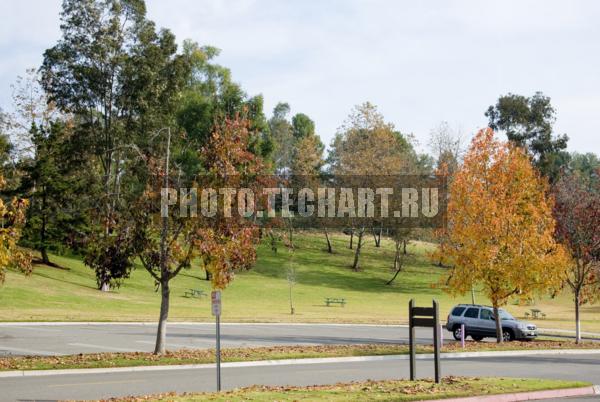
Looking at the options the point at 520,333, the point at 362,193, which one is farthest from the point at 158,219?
the point at 362,193

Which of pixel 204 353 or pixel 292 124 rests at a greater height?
pixel 292 124

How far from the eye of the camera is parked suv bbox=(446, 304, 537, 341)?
33.9 metres

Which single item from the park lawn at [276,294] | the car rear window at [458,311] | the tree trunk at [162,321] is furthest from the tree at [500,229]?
the tree trunk at [162,321]

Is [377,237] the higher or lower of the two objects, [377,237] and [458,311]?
the higher

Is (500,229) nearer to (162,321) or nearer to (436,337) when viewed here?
(162,321)

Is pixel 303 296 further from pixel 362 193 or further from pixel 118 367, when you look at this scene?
pixel 118 367

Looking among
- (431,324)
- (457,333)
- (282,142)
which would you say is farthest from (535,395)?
(282,142)

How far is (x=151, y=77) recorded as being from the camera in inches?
2095

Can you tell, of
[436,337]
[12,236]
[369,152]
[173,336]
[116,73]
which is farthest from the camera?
[369,152]

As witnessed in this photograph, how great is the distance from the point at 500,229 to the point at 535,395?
643 inches

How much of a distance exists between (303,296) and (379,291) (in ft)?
30.8

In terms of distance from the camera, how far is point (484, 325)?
34.1 meters

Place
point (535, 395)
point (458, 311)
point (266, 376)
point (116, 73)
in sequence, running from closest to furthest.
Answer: point (535, 395) → point (266, 376) → point (458, 311) → point (116, 73)

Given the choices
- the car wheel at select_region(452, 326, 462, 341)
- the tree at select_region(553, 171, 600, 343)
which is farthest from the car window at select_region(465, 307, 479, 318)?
the tree at select_region(553, 171, 600, 343)
